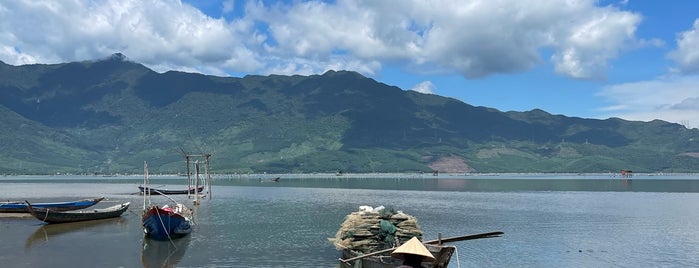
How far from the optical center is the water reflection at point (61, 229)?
1748 inches

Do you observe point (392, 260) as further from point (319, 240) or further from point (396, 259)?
point (319, 240)

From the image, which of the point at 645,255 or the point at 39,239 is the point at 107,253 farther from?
the point at 645,255

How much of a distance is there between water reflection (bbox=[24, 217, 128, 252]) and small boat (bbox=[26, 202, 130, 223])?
46 centimetres

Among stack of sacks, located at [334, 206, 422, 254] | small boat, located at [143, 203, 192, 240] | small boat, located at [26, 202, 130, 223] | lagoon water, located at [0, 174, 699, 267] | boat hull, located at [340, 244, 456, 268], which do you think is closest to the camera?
boat hull, located at [340, 244, 456, 268]

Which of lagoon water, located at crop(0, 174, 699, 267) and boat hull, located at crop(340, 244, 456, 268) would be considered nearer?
boat hull, located at crop(340, 244, 456, 268)

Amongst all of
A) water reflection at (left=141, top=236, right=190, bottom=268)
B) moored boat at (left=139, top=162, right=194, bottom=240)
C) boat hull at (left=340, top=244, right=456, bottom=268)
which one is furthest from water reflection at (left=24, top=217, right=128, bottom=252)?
boat hull at (left=340, top=244, right=456, bottom=268)

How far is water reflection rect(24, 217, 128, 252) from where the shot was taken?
44388mm

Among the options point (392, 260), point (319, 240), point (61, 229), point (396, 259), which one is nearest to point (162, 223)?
point (319, 240)

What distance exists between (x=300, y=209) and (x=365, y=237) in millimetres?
43746

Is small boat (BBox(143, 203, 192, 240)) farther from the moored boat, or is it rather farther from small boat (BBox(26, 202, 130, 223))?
small boat (BBox(26, 202, 130, 223))

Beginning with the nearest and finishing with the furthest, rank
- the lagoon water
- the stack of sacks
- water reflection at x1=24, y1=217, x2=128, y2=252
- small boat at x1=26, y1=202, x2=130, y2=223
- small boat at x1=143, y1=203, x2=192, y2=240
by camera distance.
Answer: the stack of sacks → the lagoon water → small boat at x1=143, y1=203, x2=192, y2=240 → water reflection at x1=24, y1=217, x2=128, y2=252 → small boat at x1=26, y1=202, x2=130, y2=223

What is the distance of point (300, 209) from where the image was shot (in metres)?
77.3

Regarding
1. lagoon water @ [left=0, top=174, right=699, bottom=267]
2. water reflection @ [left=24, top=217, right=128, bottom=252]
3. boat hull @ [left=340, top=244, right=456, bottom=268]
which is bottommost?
lagoon water @ [left=0, top=174, right=699, bottom=267]

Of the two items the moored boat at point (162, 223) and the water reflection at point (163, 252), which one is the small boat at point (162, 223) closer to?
the moored boat at point (162, 223)
